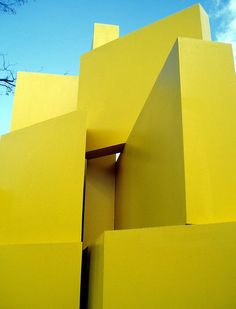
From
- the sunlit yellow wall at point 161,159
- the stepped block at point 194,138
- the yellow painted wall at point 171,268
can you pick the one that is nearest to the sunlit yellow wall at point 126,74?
the sunlit yellow wall at point 161,159

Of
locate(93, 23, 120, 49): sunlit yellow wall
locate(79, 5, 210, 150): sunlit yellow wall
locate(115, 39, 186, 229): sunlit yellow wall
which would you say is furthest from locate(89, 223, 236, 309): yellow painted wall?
locate(93, 23, 120, 49): sunlit yellow wall

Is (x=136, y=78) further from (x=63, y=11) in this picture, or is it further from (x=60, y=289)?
(x=60, y=289)

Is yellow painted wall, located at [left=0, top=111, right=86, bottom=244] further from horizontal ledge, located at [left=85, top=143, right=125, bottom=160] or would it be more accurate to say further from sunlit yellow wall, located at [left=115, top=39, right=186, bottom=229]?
horizontal ledge, located at [left=85, top=143, right=125, bottom=160]

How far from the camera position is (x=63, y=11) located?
6.00 meters

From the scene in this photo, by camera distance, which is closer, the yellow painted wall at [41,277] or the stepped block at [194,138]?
the stepped block at [194,138]

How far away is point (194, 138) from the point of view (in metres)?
2.71

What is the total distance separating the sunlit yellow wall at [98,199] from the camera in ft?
23.7

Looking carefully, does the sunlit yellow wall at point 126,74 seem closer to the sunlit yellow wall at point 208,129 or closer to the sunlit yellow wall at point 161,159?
the sunlit yellow wall at point 161,159

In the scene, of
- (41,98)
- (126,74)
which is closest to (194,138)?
(126,74)

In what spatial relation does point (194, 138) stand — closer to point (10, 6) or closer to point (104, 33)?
point (10, 6)

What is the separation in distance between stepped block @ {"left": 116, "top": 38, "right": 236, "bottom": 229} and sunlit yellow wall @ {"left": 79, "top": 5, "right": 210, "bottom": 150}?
2485 mm

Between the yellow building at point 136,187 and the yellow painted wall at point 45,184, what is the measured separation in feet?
0.05

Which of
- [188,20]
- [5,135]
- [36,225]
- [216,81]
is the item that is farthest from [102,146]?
[216,81]

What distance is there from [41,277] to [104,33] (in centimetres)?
733
